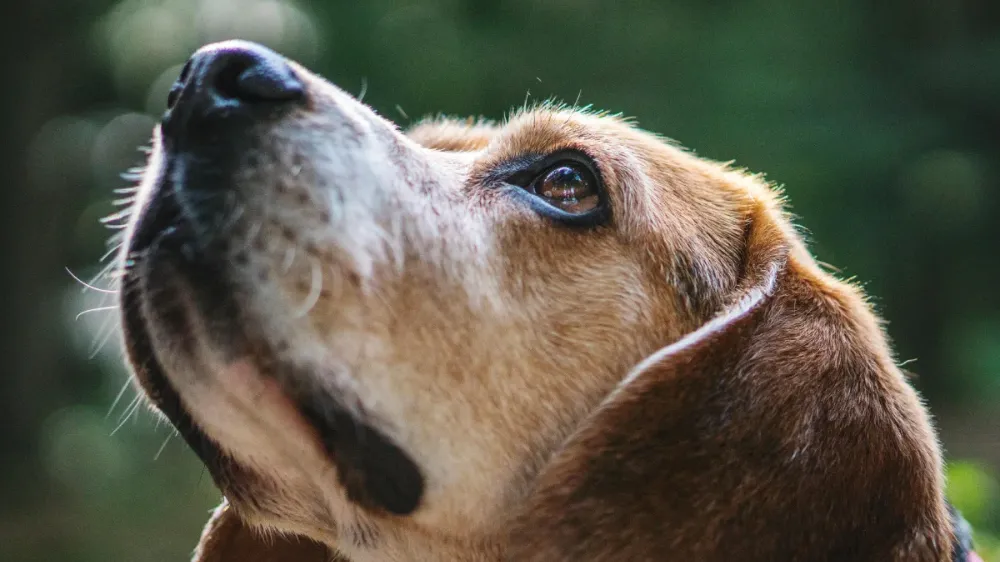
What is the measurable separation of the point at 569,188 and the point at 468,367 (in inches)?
19.5

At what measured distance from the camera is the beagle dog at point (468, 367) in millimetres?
1574

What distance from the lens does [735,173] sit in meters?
2.48

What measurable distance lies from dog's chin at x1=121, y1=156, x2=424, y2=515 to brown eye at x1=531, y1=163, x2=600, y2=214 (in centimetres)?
65

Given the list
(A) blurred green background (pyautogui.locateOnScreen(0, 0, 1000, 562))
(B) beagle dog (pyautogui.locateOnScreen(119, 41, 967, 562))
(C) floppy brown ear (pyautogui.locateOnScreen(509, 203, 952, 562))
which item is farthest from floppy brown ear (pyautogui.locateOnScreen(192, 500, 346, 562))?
(A) blurred green background (pyautogui.locateOnScreen(0, 0, 1000, 562))

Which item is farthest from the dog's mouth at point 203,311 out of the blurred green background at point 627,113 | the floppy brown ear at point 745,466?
the blurred green background at point 627,113

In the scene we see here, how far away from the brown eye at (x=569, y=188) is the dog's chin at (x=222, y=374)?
0.65 m

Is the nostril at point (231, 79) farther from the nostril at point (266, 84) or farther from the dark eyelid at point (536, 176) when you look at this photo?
the dark eyelid at point (536, 176)

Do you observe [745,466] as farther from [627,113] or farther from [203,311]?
[627,113]

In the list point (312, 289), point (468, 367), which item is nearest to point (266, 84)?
point (312, 289)

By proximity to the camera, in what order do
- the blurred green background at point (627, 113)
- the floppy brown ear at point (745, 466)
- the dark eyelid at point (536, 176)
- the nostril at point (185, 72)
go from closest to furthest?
the floppy brown ear at point (745, 466), the nostril at point (185, 72), the dark eyelid at point (536, 176), the blurred green background at point (627, 113)

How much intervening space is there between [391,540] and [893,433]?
3.20 feet

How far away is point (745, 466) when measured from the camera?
62.5 inches

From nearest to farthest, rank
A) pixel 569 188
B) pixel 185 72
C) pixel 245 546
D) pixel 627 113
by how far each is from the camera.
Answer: pixel 185 72 < pixel 569 188 < pixel 245 546 < pixel 627 113

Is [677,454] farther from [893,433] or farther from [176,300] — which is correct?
Answer: [176,300]
